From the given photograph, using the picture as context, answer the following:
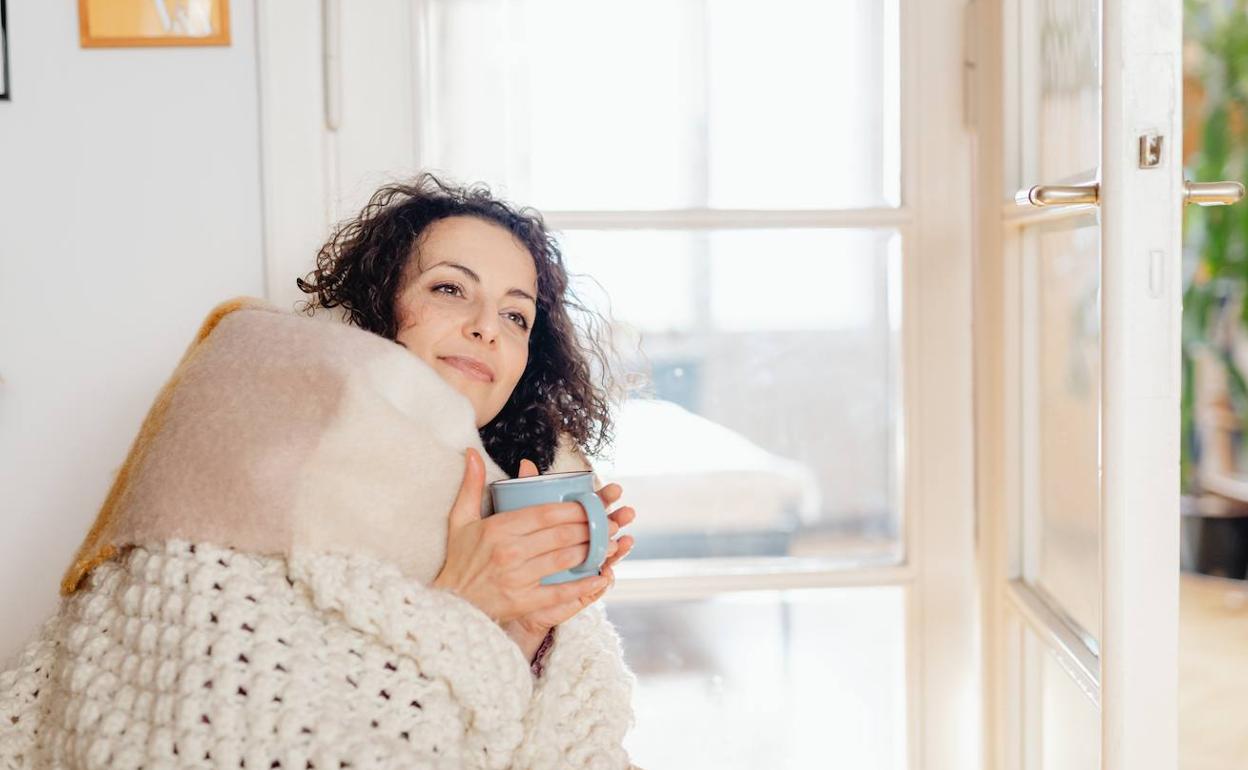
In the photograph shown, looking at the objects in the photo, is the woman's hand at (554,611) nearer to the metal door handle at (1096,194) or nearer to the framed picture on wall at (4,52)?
the metal door handle at (1096,194)

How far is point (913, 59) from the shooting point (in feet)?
4.80

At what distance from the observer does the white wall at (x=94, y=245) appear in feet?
4.49

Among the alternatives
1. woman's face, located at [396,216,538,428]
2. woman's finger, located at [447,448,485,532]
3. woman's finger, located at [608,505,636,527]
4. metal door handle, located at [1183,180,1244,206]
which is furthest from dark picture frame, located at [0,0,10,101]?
metal door handle, located at [1183,180,1244,206]

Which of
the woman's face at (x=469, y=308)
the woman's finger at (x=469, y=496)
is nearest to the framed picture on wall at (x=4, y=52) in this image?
the woman's face at (x=469, y=308)

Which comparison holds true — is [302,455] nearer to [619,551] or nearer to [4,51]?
[619,551]

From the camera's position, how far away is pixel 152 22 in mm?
1362

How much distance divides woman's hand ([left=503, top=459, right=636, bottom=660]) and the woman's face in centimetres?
11

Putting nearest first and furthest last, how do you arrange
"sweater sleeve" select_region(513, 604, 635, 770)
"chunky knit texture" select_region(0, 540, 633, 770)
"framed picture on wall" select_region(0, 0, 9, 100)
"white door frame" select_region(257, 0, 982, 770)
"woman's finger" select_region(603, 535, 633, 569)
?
"chunky knit texture" select_region(0, 540, 633, 770) < "sweater sleeve" select_region(513, 604, 635, 770) < "woman's finger" select_region(603, 535, 633, 569) < "framed picture on wall" select_region(0, 0, 9, 100) < "white door frame" select_region(257, 0, 982, 770)

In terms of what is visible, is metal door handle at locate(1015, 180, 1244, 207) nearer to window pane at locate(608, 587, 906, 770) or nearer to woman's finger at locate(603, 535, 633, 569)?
woman's finger at locate(603, 535, 633, 569)

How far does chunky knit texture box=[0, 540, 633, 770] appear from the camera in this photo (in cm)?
87

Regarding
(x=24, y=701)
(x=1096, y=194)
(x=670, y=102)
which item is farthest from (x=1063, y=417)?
(x=24, y=701)

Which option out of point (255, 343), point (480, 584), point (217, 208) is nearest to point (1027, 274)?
point (480, 584)

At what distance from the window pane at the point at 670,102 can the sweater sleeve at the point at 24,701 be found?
0.74m

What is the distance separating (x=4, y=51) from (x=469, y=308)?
2.36 ft
